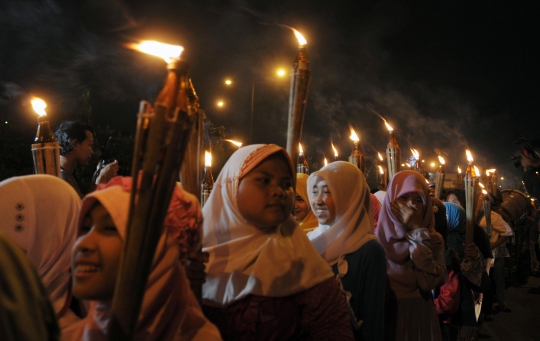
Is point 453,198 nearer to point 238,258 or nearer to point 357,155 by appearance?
point 357,155

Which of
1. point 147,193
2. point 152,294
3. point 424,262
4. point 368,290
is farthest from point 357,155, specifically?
point 147,193

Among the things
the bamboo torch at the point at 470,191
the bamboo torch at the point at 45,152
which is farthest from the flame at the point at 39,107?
the bamboo torch at the point at 470,191

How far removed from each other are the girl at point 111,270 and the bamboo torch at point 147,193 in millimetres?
→ 307

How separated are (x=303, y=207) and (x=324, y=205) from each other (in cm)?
75

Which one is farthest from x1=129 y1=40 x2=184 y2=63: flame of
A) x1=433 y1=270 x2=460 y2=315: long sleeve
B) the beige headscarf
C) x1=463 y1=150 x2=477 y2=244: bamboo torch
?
x1=433 y1=270 x2=460 y2=315: long sleeve

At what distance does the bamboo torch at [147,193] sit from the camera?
0.95m

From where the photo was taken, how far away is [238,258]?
2.34 metres

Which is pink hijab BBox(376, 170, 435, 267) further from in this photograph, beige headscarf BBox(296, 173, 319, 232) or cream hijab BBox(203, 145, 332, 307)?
cream hijab BBox(203, 145, 332, 307)

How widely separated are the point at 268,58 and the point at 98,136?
20.4 ft

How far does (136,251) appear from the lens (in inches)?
37.4

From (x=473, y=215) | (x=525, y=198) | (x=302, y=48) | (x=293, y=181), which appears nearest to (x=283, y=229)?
(x=293, y=181)

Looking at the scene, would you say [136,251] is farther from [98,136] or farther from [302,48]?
[98,136]

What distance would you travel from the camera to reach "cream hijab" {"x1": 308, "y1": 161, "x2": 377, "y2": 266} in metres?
3.27

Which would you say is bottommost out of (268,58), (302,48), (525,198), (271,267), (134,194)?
(525,198)
